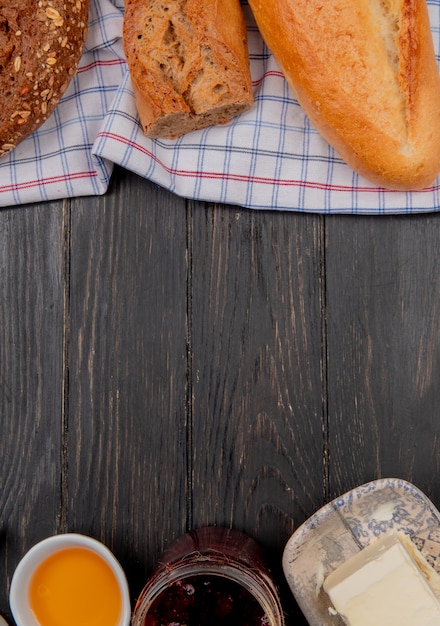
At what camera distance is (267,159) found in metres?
0.89

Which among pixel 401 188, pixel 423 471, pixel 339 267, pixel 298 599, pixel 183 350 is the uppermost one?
pixel 401 188

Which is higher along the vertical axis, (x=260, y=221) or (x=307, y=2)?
(x=307, y=2)

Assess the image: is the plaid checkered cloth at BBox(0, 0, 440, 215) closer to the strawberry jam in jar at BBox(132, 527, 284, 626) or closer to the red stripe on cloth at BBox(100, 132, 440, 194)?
the red stripe on cloth at BBox(100, 132, 440, 194)

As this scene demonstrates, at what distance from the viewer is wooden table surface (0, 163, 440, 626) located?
3.00 ft

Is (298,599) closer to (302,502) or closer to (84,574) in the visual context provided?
(302,502)

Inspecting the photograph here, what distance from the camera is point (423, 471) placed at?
2.97 ft

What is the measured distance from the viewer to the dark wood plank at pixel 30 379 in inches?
37.0

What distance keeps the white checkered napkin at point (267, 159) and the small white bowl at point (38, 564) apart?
48 cm

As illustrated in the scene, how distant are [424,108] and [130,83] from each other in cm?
39

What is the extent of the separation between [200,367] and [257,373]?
0.27 ft

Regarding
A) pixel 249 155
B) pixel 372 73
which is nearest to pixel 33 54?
pixel 249 155

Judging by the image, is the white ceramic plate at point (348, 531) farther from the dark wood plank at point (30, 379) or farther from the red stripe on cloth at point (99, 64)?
the red stripe on cloth at point (99, 64)

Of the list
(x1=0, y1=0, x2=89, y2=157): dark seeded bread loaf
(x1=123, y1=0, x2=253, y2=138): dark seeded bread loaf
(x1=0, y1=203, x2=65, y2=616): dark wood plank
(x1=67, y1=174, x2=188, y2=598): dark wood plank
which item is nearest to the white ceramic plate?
(x1=67, y1=174, x2=188, y2=598): dark wood plank

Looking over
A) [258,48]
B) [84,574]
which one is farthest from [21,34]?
[84,574]
